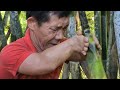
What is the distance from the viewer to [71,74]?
2795mm

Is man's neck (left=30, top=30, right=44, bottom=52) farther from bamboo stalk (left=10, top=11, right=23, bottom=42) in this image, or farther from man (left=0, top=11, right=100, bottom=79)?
bamboo stalk (left=10, top=11, right=23, bottom=42)

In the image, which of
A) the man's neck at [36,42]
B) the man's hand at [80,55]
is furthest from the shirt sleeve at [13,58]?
the man's hand at [80,55]

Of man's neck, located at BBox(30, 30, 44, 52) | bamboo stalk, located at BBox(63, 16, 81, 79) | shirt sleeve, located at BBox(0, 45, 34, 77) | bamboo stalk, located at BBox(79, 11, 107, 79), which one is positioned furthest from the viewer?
bamboo stalk, located at BBox(63, 16, 81, 79)

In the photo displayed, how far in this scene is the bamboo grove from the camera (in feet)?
7.47

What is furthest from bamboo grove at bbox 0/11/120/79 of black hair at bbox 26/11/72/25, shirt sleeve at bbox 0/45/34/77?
shirt sleeve at bbox 0/45/34/77

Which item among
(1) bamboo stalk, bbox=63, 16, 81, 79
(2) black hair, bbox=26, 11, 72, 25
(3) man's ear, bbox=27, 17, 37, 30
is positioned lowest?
(1) bamboo stalk, bbox=63, 16, 81, 79

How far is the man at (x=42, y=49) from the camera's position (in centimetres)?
191

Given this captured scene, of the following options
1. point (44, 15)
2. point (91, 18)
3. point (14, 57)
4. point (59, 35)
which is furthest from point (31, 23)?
point (91, 18)

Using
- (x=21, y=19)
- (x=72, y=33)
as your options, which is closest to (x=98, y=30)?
(x=72, y=33)

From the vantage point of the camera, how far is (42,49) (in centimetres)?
207

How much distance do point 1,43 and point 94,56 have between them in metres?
0.75

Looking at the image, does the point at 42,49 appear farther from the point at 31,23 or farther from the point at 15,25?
the point at 15,25

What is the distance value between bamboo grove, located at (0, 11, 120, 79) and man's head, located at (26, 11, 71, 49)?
0.15m
